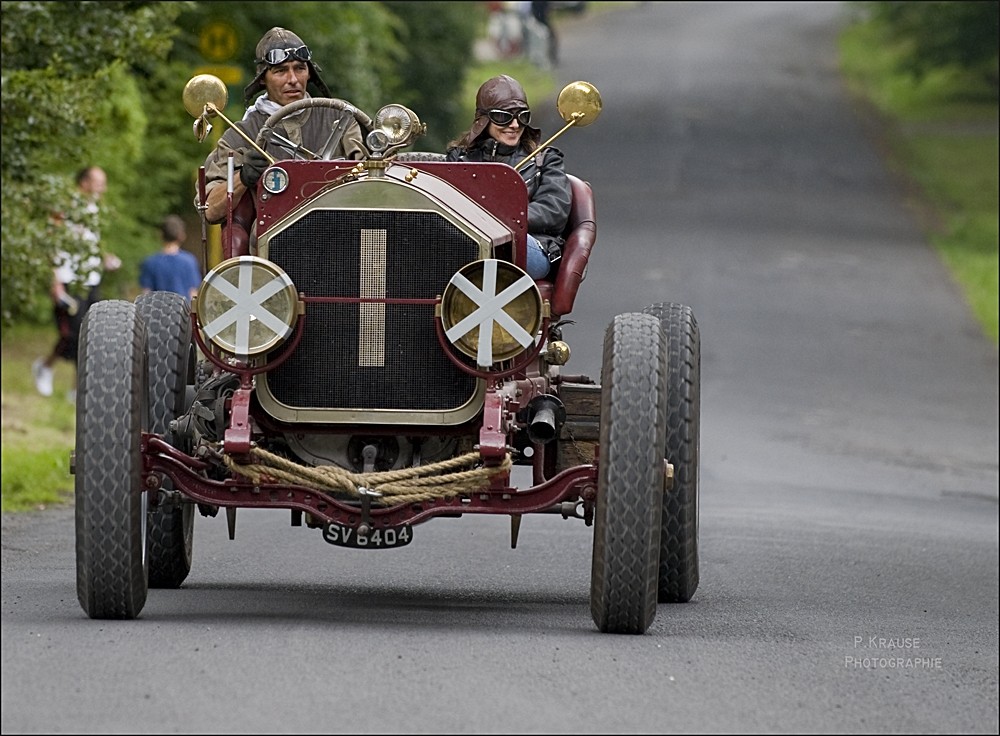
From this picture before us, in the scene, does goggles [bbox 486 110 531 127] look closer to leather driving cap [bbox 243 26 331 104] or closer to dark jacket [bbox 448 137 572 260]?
dark jacket [bbox 448 137 572 260]

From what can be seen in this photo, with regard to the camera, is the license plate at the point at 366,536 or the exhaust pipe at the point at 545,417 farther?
the exhaust pipe at the point at 545,417

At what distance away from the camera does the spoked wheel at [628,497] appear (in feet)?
25.1

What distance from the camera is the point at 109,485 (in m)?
7.65

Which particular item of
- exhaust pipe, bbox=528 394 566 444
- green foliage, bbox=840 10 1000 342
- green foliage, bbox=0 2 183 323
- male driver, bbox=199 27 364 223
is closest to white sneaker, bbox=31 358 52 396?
green foliage, bbox=0 2 183 323

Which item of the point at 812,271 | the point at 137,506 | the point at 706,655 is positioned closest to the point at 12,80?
the point at 137,506

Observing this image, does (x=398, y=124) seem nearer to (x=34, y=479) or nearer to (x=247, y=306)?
(x=247, y=306)

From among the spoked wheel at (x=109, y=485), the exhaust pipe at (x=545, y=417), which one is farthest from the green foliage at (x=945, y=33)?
the spoked wheel at (x=109, y=485)

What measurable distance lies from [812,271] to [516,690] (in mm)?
20799

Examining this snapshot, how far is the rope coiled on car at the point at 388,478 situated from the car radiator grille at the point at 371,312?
0.30 meters

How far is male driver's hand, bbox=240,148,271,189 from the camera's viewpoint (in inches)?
346

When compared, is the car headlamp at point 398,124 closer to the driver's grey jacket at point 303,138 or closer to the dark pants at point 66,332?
the driver's grey jacket at point 303,138

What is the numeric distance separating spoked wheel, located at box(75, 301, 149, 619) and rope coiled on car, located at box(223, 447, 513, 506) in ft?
1.40

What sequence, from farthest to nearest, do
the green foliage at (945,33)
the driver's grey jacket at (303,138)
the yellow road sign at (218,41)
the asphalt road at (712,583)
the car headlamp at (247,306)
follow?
the green foliage at (945,33)
the yellow road sign at (218,41)
the driver's grey jacket at (303,138)
the car headlamp at (247,306)
the asphalt road at (712,583)

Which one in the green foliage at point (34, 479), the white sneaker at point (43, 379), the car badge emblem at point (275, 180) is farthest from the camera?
the white sneaker at point (43, 379)
